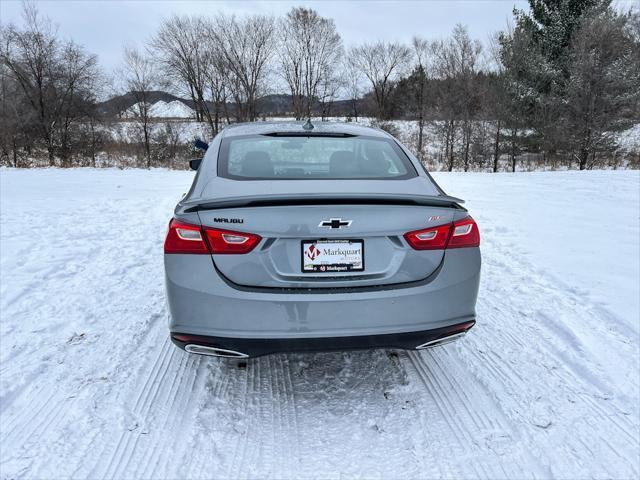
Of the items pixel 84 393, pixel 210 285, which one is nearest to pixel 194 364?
pixel 84 393

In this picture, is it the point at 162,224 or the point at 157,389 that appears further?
the point at 162,224

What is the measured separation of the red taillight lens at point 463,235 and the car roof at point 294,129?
4.11 feet

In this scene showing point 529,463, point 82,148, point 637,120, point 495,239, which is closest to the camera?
point 529,463

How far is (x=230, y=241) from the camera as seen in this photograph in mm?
1872

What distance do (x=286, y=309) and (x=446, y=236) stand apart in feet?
Result: 2.85

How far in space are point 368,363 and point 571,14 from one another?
89.0 ft

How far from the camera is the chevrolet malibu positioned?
1869 millimetres

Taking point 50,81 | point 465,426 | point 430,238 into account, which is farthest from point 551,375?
point 50,81

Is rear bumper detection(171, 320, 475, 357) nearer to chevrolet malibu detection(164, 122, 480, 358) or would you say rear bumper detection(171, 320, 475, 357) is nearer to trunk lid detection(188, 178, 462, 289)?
chevrolet malibu detection(164, 122, 480, 358)

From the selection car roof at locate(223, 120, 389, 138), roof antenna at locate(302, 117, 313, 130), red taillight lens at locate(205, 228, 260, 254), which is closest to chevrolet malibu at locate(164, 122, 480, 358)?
red taillight lens at locate(205, 228, 260, 254)

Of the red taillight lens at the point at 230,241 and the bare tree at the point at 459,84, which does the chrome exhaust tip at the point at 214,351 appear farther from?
the bare tree at the point at 459,84

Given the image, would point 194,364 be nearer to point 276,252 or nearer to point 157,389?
point 157,389

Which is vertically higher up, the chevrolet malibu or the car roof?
the car roof

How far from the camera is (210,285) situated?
1888mm
